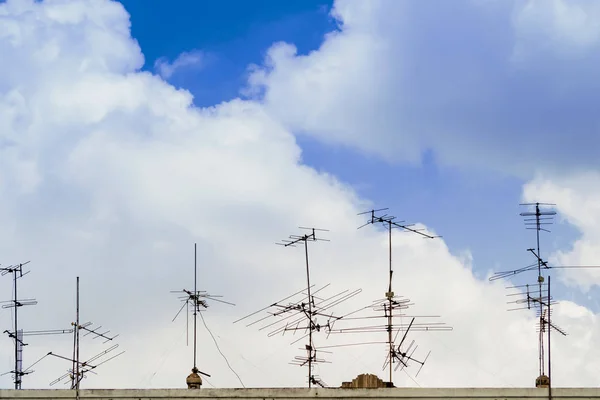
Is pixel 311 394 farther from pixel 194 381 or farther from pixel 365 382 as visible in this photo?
pixel 194 381

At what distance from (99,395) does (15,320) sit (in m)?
9.12

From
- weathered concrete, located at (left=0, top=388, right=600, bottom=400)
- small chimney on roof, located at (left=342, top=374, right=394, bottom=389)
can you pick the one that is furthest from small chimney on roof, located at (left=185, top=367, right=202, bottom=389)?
small chimney on roof, located at (left=342, top=374, right=394, bottom=389)

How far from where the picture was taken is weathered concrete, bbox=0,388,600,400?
41781 millimetres

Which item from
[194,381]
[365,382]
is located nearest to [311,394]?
[365,382]

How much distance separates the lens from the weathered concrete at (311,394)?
4178cm

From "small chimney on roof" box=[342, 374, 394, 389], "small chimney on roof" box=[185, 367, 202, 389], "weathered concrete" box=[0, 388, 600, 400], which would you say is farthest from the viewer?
"small chimney on roof" box=[185, 367, 202, 389]

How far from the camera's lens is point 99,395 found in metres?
44.3

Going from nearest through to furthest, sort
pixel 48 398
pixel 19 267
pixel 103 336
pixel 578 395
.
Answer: pixel 578 395 < pixel 48 398 < pixel 103 336 < pixel 19 267

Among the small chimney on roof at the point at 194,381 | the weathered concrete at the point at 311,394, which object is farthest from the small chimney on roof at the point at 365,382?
the small chimney on roof at the point at 194,381

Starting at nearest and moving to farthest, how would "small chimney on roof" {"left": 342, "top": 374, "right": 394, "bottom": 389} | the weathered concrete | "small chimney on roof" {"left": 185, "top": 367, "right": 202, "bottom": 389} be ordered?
the weathered concrete
"small chimney on roof" {"left": 342, "top": 374, "right": 394, "bottom": 389}
"small chimney on roof" {"left": 185, "top": 367, "right": 202, "bottom": 389}

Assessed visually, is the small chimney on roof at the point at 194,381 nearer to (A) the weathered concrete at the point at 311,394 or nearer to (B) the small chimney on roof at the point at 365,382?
(A) the weathered concrete at the point at 311,394

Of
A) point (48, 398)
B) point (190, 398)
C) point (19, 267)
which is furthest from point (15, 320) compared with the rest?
point (190, 398)

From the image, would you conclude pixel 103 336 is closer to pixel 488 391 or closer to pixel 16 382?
pixel 16 382

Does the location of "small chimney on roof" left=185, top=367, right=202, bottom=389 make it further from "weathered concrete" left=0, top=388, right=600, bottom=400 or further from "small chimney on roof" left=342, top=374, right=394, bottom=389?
"small chimney on roof" left=342, top=374, right=394, bottom=389
